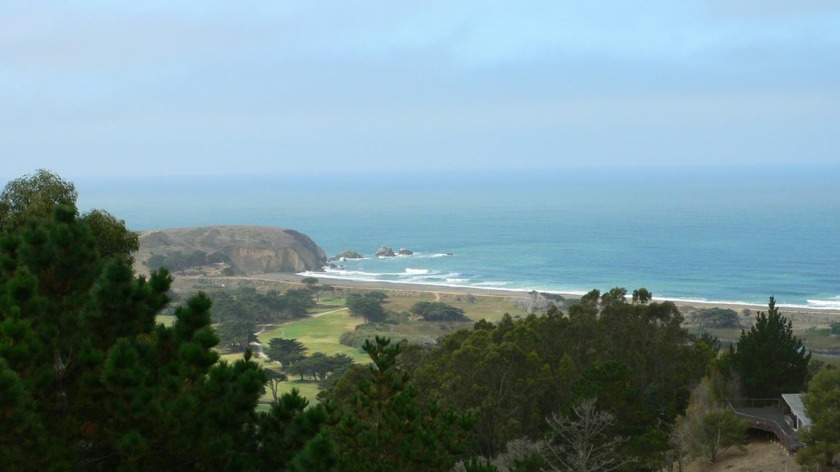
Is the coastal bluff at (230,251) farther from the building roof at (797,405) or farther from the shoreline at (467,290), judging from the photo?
the building roof at (797,405)

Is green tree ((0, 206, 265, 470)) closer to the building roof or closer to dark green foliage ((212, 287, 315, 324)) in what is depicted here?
the building roof

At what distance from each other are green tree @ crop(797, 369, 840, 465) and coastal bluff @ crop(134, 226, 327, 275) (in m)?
→ 76.7

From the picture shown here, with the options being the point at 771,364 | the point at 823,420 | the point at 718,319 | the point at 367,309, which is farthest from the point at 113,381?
the point at 718,319

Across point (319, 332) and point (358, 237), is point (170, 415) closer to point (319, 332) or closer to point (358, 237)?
point (319, 332)

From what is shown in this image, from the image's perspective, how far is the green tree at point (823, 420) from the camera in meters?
19.5

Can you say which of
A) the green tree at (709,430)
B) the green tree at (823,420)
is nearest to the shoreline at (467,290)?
the green tree at (709,430)

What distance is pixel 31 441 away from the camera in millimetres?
7543

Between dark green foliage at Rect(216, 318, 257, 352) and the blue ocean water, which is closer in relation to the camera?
dark green foliage at Rect(216, 318, 257, 352)

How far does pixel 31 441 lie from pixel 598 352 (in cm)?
2167

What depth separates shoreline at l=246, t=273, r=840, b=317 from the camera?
209 ft

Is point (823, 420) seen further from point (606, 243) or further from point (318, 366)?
point (606, 243)

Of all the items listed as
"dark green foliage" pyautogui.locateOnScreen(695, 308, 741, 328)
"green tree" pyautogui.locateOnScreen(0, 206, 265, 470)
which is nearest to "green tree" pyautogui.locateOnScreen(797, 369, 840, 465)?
"green tree" pyautogui.locateOnScreen(0, 206, 265, 470)

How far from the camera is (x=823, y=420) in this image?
1969 cm

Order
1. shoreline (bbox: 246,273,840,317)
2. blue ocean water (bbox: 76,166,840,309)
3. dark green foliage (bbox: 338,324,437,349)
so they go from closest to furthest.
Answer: dark green foliage (bbox: 338,324,437,349) → shoreline (bbox: 246,273,840,317) → blue ocean water (bbox: 76,166,840,309)
